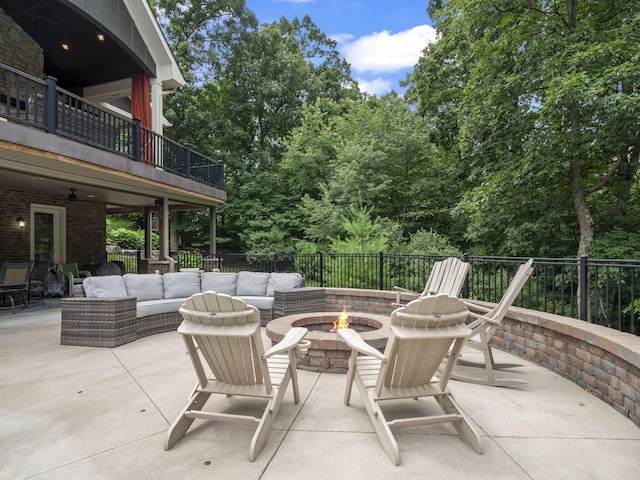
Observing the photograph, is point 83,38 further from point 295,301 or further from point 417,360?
point 417,360

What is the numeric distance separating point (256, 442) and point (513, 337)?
10.8 feet

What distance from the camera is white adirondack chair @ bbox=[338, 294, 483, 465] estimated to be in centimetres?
215

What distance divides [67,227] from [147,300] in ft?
21.2

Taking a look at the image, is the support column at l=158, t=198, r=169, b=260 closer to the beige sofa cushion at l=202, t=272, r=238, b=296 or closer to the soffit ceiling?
the soffit ceiling

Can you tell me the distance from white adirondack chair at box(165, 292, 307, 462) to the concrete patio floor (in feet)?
0.47

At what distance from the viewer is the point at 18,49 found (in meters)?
8.15

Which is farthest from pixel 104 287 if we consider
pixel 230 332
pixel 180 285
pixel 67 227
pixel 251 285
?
pixel 67 227

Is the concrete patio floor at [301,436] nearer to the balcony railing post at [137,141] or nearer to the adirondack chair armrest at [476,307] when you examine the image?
the adirondack chair armrest at [476,307]

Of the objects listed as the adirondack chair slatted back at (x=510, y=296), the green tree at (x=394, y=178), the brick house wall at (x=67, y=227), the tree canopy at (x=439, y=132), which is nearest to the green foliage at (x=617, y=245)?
the tree canopy at (x=439, y=132)

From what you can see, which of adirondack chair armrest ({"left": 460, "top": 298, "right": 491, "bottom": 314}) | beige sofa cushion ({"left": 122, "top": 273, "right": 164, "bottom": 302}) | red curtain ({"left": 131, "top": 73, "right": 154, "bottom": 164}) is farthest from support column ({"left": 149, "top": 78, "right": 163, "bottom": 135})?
adirondack chair armrest ({"left": 460, "top": 298, "right": 491, "bottom": 314})

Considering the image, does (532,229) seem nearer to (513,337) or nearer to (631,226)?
(631,226)

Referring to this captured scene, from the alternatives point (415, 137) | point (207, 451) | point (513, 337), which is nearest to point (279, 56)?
point (415, 137)

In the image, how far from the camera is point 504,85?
8039 millimetres

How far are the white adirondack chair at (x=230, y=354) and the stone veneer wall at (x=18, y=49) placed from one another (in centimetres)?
918
